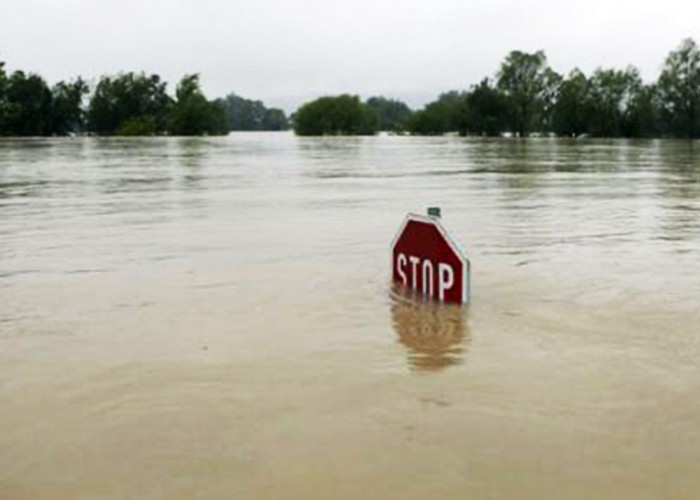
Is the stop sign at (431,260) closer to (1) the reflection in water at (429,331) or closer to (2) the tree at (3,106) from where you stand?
(1) the reflection in water at (429,331)

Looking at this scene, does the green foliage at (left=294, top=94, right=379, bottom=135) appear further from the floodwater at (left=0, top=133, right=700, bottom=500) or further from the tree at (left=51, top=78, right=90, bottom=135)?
the floodwater at (left=0, top=133, right=700, bottom=500)

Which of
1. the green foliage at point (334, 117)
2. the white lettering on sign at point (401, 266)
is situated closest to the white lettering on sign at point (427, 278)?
the white lettering on sign at point (401, 266)

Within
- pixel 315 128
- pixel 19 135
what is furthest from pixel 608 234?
pixel 315 128

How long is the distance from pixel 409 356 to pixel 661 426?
187cm

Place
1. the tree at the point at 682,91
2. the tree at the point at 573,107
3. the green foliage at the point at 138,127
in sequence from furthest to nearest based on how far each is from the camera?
the green foliage at the point at 138,127 → the tree at the point at 573,107 → the tree at the point at 682,91

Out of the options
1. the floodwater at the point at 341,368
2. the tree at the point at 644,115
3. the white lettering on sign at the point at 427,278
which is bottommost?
the floodwater at the point at 341,368

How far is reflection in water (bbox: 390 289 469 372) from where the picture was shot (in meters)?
6.02

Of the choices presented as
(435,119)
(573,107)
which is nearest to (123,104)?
(435,119)

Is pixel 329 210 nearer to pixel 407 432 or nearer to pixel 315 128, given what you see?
pixel 407 432

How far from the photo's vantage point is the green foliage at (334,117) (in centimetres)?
16112

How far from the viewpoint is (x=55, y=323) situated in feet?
23.7

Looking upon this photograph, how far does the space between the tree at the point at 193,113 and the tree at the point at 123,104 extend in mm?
2693

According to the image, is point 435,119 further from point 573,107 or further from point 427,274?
point 427,274

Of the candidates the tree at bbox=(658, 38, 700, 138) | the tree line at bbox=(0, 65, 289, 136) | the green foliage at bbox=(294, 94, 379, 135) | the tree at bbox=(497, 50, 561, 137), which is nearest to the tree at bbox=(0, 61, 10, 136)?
the tree line at bbox=(0, 65, 289, 136)
